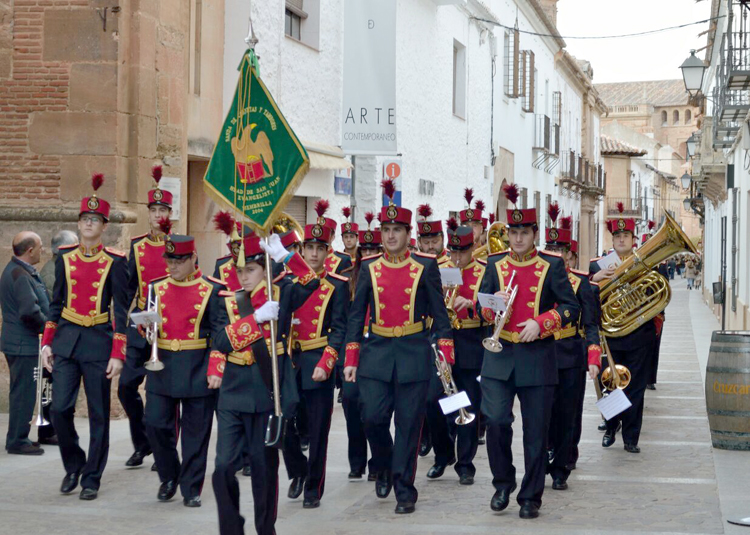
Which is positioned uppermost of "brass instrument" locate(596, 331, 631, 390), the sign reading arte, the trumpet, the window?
the window

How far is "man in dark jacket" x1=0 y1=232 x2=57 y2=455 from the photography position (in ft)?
31.0

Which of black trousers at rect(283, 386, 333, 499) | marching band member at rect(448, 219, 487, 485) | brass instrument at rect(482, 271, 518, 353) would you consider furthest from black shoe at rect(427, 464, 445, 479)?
brass instrument at rect(482, 271, 518, 353)


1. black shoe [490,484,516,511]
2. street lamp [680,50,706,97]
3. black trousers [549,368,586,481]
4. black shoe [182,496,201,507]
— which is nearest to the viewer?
black shoe [490,484,516,511]

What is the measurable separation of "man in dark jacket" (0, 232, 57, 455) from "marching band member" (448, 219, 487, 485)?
3482 millimetres

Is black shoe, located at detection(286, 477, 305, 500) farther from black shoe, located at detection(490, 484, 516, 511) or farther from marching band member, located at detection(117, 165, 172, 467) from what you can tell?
marching band member, located at detection(117, 165, 172, 467)

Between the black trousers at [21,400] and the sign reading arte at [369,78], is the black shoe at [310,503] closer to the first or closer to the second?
the black trousers at [21,400]

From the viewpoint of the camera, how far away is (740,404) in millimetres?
9477

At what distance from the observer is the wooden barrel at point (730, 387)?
942 cm

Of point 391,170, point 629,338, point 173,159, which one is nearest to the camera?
point 629,338

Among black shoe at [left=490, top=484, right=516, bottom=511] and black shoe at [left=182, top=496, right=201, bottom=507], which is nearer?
black shoe at [left=490, top=484, right=516, bottom=511]

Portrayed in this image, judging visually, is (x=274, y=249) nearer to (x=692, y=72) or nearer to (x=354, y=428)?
(x=354, y=428)

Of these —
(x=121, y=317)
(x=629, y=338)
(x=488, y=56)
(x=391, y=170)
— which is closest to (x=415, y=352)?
(x=121, y=317)

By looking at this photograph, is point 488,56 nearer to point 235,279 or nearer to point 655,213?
point 235,279

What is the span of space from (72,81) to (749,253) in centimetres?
1260
